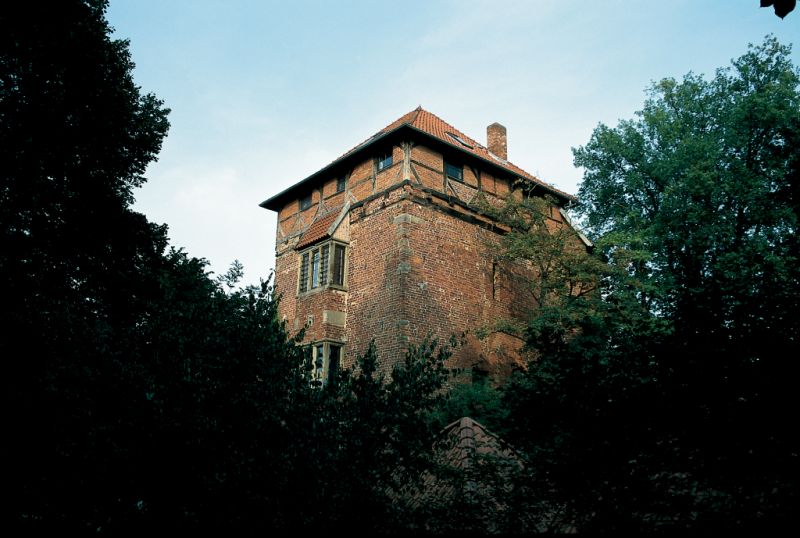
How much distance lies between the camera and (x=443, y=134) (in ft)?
61.0

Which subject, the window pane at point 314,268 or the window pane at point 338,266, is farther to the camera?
the window pane at point 314,268

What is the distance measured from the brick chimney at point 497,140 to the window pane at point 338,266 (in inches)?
283

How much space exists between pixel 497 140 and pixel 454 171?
14.4 feet

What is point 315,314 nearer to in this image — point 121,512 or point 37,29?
point 37,29

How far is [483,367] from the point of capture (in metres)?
17.0

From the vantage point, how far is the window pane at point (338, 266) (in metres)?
17.6

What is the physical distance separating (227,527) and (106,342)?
282 centimetres

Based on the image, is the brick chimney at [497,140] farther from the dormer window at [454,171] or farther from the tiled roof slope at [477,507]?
the tiled roof slope at [477,507]

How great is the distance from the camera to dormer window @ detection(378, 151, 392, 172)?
57.9 ft

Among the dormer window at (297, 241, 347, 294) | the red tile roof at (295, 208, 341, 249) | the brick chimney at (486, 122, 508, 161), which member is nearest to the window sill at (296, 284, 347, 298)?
the dormer window at (297, 241, 347, 294)

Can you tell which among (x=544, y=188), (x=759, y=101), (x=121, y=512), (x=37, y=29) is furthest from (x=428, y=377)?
(x=759, y=101)

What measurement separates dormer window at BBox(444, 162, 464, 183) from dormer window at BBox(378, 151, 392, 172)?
1.66 meters

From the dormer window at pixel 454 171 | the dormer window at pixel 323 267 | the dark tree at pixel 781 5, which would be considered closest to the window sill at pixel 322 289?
the dormer window at pixel 323 267

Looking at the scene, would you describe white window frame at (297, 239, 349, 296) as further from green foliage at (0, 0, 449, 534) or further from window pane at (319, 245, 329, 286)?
green foliage at (0, 0, 449, 534)
